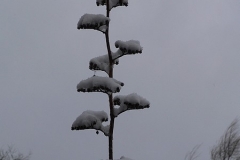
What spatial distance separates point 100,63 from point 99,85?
766 mm

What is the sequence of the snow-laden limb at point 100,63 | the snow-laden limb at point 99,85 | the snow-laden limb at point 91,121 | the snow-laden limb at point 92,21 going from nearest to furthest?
the snow-laden limb at point 99,85 → the snow-laden limb at point 92,21 → the snow-laden limb at point 91,121 → the snow-laden limb at point 100,63

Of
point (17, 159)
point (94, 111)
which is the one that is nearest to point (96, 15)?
point (94, 111)

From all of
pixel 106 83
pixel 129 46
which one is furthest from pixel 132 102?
pixel 129 46

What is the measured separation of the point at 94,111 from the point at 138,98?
36.6 inches

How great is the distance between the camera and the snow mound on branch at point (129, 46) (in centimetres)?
593

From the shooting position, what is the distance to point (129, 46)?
234 inches

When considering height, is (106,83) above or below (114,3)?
below

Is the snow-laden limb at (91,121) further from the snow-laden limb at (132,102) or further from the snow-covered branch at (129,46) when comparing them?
the snow-covered branch at (129,46)

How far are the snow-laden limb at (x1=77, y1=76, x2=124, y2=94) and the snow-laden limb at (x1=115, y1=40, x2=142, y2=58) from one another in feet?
1.87

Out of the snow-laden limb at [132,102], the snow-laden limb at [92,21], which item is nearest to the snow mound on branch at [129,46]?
the snow-laden limb at [92,21]

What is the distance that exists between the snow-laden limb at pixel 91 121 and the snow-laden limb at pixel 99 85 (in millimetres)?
504

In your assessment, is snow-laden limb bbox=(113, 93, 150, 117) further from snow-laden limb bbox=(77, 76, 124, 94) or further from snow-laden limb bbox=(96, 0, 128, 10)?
snow-laden limb bbox=(96, 0, 128, 10)

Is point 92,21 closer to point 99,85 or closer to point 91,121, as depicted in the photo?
point 99,85

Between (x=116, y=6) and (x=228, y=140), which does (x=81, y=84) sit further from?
(x=228, y=140)
